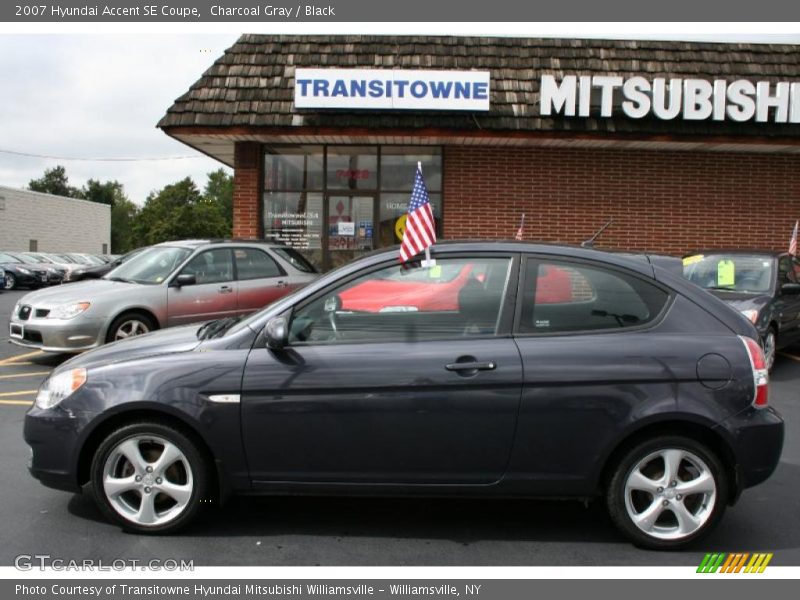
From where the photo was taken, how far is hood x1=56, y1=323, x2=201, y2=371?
382 centimetres

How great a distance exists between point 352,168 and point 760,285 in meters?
6.47

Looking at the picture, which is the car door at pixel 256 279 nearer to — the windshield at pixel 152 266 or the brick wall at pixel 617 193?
the windshield at pixel 152 266

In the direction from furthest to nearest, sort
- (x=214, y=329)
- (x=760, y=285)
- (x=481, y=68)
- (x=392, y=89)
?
1. (x=481, y=68)
2. (x=392, y=89)
3. (x=760, y=285)
4. (x=214, y=329)

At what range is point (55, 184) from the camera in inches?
3812

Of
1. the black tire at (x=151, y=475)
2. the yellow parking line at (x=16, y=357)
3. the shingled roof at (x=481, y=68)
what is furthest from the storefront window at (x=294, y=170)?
the black tire at (x=151, y=475)

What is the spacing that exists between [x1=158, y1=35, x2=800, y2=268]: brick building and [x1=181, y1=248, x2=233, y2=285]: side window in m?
2.48

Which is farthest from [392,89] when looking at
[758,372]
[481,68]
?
[758,372]

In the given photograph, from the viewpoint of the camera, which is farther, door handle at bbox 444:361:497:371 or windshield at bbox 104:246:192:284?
windshield at bbox 104:246:192:284

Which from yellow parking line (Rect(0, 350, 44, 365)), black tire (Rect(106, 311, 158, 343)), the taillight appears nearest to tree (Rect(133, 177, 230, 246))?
yellow parking line (Rect(0, 350, 44, 365))

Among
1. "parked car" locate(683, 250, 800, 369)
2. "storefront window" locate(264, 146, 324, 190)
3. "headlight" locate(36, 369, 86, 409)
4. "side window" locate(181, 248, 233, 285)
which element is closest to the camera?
"headlight" locate(36, 369, 86, 409)

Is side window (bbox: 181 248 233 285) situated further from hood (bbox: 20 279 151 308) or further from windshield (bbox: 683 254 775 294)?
windshield (bbox: 683 254 775 294)

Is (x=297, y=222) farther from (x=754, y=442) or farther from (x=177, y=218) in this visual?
(x=177, y=218)

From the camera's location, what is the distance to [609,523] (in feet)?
13.2

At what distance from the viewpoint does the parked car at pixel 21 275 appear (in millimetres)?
24969
